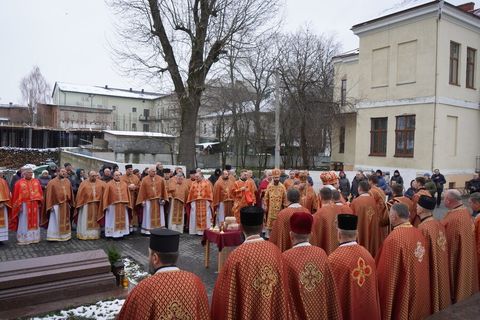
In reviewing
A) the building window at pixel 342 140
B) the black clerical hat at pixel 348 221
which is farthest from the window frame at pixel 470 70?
the black clerical hat at pixel 348 221

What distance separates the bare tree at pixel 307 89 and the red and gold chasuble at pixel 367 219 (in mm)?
18105

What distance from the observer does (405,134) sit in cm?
2230

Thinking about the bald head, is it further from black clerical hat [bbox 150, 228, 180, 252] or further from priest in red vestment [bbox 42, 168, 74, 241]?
priest in red vestment [bbox 42, 168, 74, 241]

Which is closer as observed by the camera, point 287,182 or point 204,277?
point 204,277

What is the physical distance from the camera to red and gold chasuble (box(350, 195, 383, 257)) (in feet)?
23.7

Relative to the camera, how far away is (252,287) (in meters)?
3.21

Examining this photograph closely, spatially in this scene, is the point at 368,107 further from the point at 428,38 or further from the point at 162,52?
the point at 162,52

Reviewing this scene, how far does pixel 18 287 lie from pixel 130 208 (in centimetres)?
567

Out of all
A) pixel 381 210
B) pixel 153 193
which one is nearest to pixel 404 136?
pixel 153 193

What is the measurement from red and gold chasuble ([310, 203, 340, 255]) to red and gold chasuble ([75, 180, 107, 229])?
653 cm

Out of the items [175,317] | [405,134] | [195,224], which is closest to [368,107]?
[405,134]

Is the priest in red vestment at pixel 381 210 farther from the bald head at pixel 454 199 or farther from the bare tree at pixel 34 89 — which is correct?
the bare tree at pixel 34 89

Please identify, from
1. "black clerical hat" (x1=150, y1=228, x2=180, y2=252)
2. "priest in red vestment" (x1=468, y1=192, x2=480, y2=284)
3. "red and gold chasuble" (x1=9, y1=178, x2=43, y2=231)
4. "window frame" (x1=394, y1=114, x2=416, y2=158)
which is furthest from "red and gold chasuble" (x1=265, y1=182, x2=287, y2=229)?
"window frame" (x1=394, y1=114, x2=416, y2=158)

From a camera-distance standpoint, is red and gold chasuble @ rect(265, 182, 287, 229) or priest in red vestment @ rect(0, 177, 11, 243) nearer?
priest in red vestment @ rect(0, 177, 11, 243)
